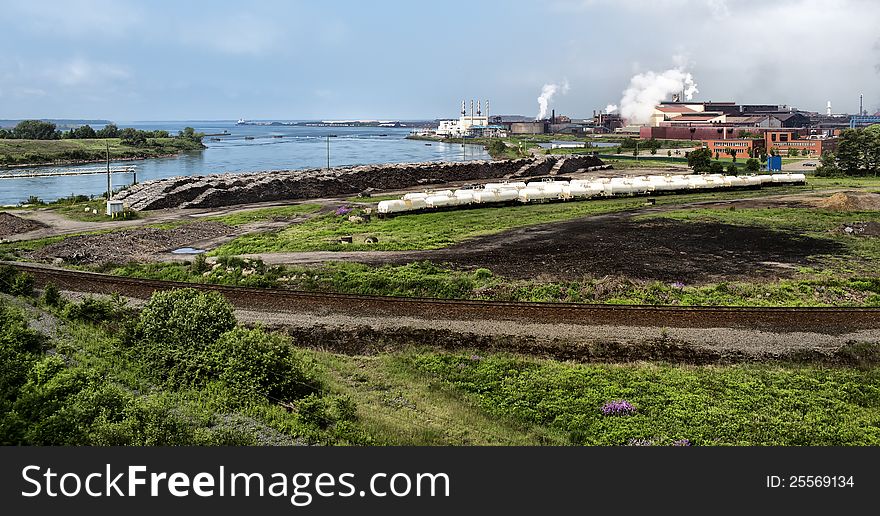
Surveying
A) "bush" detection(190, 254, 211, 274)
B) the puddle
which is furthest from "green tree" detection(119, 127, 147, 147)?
"bush" detection(190, 254, 211, 274)

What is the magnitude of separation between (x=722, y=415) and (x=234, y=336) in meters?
10.9

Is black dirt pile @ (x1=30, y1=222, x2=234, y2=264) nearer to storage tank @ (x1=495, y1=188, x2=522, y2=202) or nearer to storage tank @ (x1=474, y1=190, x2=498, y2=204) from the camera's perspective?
storage tank @ (x1=474, y1=190, x2=498, y2=204)

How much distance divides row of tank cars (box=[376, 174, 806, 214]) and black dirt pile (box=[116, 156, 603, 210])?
40.1ft

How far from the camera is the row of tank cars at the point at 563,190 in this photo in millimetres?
44000

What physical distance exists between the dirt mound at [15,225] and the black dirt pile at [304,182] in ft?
26.7

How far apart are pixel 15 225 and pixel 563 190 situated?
118ft

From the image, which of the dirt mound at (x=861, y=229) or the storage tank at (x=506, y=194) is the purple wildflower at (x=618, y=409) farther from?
the storage tank at (x=506, y=194)

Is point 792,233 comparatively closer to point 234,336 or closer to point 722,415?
point 722,415

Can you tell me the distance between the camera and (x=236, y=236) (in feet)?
123

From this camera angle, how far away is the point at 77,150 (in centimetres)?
11719

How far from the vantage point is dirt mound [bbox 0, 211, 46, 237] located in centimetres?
3862

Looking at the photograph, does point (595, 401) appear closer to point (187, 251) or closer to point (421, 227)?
point (421, 227)

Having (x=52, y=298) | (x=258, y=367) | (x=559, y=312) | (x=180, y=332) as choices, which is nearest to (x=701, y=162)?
(x=559, y=312)

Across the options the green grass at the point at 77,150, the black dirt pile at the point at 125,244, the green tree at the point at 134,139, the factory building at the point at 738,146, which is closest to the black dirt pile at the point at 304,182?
the black dirt pile at the point at 125,244
